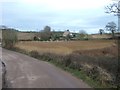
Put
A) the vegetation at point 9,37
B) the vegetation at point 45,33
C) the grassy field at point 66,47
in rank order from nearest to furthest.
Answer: the grassy field at point 66,47, the vegetation at point 9,37, the vegetation at point 45,33

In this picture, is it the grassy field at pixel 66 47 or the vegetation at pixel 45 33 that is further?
the vegetation at pixel 45 33

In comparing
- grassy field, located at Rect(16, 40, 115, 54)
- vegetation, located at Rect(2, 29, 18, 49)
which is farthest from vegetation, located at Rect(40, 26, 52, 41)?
grassy field, located at Rect(16, 40, 115, 54)

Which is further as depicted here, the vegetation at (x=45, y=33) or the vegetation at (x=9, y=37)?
the vegetation at (x=45, y=33)

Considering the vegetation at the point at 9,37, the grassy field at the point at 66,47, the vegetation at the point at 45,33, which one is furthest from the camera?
the vegetation at the point at 45,33

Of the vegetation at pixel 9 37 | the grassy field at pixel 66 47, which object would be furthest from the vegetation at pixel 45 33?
the grassy field at pixel 66 47

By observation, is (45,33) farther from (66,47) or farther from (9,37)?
(66,47)

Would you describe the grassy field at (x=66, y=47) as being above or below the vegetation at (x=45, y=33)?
below

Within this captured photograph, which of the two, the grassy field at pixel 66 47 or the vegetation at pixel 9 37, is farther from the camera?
the vegetation at pixel 9 37

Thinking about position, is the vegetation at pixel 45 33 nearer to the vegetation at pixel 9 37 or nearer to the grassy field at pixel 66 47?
the vegetation at pixel 9 37

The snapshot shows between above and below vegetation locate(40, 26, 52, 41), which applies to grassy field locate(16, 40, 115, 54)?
below

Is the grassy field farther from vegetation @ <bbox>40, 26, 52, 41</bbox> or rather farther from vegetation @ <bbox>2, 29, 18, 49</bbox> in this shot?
vegetation @ <bbox>40, 26, 52, 41</bbox>

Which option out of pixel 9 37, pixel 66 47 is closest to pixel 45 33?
pixel 9 37

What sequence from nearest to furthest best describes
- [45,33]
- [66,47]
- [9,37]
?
[66,47], [9,37], [45,33]

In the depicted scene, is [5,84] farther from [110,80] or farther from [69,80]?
[110,80]
